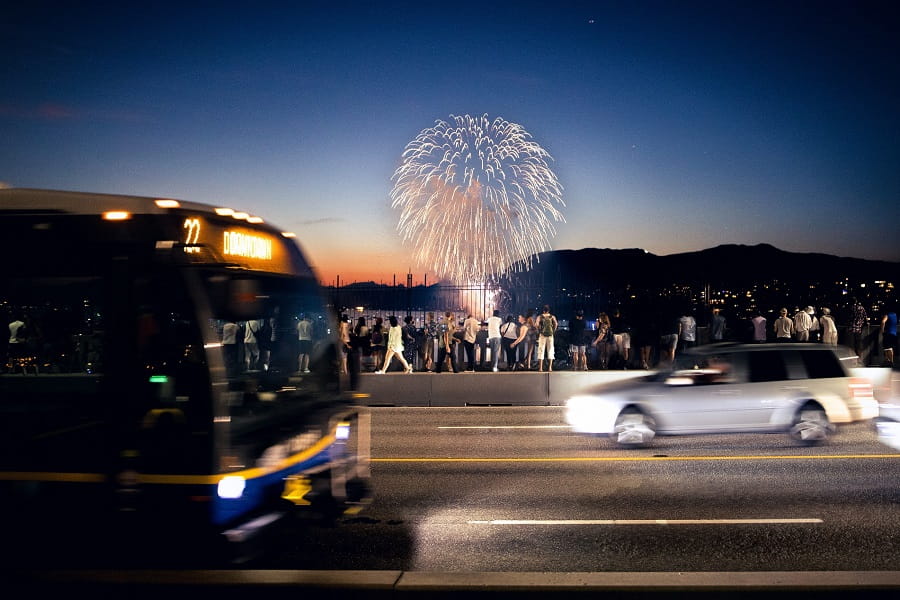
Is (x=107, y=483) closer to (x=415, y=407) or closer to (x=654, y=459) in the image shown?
(x=654, y=459)

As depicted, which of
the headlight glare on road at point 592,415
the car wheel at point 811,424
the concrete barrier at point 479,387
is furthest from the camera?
the concrete barrier at point 479,387

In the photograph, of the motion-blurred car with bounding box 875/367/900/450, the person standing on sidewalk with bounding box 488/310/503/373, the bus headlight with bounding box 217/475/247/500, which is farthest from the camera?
the person standing on sidewalk with bounding box 488/310/503/373

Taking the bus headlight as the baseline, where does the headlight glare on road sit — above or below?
below

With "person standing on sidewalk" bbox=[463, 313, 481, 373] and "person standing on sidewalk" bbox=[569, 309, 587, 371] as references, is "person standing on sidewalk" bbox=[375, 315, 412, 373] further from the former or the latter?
"person standing on sidewalk" bbox=[569, 309, 587, 371]

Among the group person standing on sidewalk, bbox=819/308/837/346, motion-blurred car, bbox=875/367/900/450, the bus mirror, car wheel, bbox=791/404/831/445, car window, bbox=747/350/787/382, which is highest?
the bus mirror

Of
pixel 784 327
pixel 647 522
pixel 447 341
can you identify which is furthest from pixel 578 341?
pixel 647 522

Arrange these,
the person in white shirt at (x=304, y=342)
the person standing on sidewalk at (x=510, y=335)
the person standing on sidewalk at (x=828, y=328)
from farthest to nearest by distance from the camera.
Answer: the person standing on sidewalk at (x=828, y=328), the person standing on sidewalk at (x=510, y=335), the person in white shirt at (x=304, y=342)

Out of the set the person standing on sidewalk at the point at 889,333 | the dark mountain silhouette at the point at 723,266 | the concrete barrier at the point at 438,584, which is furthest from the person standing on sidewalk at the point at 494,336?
the dark mountain silhouette at the point at 723,266

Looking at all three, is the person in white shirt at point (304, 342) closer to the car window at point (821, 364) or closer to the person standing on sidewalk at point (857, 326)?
the car window at point (821, 364)

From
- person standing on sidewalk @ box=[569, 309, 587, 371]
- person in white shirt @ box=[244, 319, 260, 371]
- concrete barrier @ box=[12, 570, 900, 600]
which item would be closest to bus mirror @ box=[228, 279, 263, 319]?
person in white shirt @ box=[244, 319, 260, 371]
